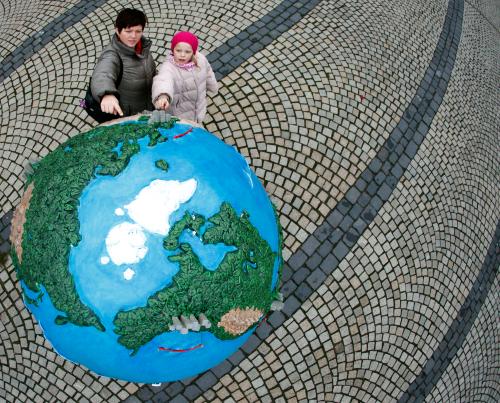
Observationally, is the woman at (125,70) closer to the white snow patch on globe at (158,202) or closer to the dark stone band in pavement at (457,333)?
the white snow patch on globe at (158,202)

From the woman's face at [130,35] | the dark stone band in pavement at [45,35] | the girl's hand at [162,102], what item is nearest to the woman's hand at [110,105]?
the girl's hand at [162,102]

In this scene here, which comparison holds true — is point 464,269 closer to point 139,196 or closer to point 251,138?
point 251,138

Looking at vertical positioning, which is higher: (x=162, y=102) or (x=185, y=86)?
(x=162, y=102)

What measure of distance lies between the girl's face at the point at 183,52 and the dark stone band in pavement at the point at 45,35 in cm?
302

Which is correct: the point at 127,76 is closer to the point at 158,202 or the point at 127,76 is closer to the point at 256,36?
the point at 158,202

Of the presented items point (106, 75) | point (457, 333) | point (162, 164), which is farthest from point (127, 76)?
point (457, 333)

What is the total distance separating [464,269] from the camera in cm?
532

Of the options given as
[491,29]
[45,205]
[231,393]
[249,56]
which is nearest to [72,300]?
[45,205]

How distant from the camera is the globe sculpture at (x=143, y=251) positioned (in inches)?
81.6

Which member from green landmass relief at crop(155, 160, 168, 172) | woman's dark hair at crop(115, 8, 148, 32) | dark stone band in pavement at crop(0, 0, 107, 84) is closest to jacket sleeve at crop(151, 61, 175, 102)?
woman's dark hair at crop(115, 8, 148, 32)

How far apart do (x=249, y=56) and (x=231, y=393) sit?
3490mm

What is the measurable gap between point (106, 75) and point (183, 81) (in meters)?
0.61

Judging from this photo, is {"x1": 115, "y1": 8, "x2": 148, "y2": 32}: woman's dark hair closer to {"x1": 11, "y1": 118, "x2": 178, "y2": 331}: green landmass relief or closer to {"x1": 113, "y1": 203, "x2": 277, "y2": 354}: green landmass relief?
{"x1": 11, "y1": 118, "x2": 178, "y2": 331}: green landmass relief

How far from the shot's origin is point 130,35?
332 centimetres
